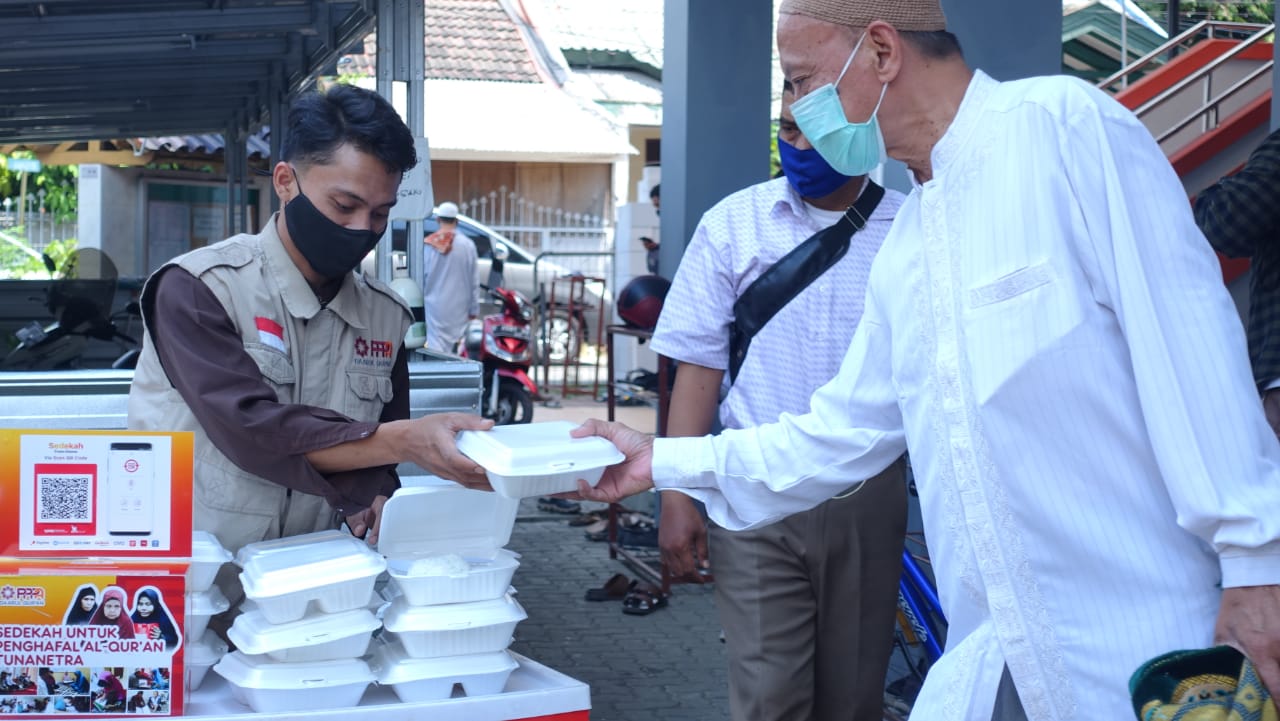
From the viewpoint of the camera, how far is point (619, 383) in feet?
26.4

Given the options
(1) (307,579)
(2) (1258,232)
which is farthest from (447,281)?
(1) (307,579)

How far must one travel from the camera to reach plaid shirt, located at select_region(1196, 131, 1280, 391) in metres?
3.59

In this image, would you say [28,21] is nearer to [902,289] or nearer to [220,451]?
[220,451]

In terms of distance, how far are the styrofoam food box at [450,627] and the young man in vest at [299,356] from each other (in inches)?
9.8

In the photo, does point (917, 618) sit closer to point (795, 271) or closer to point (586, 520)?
point (795, 271)

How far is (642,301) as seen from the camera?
21.1 ft

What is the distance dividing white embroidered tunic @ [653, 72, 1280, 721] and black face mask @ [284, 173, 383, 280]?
1.27m

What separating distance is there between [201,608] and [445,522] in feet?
1.55

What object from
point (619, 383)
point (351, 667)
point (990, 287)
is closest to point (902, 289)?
point (990, 287)

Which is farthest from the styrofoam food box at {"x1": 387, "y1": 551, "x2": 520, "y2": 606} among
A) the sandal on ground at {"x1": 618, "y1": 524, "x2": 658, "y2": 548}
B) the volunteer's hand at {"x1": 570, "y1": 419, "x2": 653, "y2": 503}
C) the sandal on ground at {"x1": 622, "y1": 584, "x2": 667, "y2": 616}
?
the sandal on ground at {"x1": 618, "y1": 524, "x2": 658, "y2": 548}

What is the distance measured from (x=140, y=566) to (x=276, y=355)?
56 centimetres

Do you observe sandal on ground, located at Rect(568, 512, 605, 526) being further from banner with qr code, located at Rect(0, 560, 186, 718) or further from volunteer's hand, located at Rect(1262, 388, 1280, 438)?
banner with qr code, located at Rect(0, 560, 186, 718)

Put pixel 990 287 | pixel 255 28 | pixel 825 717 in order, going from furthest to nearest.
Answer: pixel 255 28 < pixel 825 717 < pixel 990 287

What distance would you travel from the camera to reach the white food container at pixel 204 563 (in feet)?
7.71
